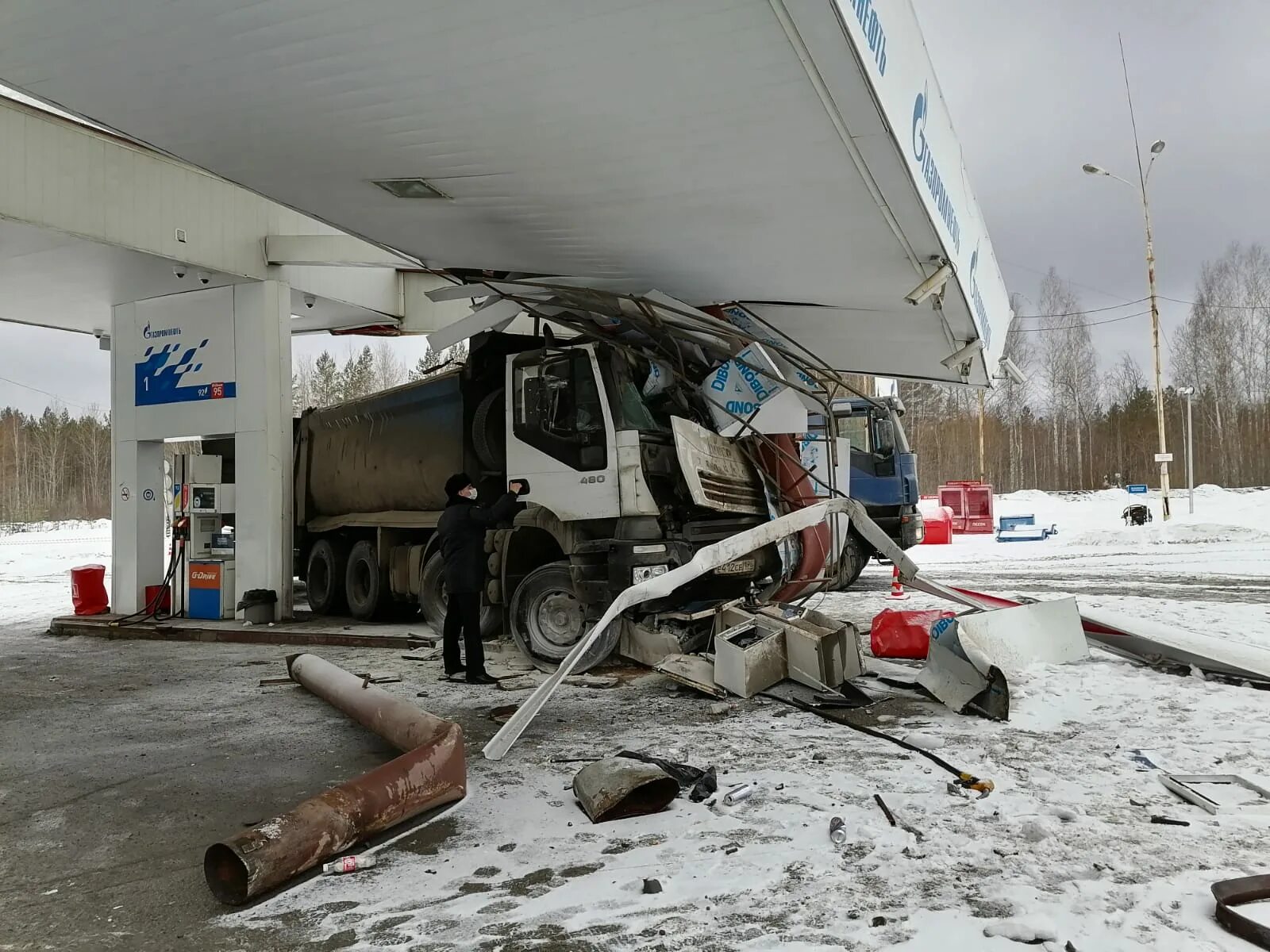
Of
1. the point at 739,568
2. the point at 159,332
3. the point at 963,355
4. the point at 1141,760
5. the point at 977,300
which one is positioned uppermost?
the point at 159,332

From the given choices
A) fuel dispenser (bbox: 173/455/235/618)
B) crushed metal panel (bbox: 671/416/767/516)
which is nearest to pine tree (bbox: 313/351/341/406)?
fuel dispenser (bbox: 173/455/235/618)

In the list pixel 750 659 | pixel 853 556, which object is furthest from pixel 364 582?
pixel 750 659

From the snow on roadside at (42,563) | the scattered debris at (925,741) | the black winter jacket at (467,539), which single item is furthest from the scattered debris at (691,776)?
the snow on roadside at (42,563)

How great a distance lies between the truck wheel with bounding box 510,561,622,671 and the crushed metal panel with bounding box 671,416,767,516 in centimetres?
139

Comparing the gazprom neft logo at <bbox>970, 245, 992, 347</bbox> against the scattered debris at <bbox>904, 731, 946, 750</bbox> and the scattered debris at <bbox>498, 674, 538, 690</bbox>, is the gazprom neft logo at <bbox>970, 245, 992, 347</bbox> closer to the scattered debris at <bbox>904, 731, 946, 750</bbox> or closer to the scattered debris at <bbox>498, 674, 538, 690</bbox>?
the scattered debris at <bbox>904, 731, 946, 750</bbox>

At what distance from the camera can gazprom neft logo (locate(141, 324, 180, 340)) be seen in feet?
39.8

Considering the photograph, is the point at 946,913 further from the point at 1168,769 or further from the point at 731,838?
the point at 1168,769

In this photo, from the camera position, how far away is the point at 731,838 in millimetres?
3629

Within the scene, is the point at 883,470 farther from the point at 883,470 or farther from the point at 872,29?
the point at 872,29

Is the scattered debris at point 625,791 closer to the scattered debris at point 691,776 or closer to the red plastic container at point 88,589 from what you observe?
the scattered debris at point 691,776

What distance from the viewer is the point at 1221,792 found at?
406cm

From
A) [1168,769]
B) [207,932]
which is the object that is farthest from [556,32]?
[1168,769]

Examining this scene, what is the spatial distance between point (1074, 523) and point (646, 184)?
2502 cm

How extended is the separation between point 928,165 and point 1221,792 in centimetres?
365
